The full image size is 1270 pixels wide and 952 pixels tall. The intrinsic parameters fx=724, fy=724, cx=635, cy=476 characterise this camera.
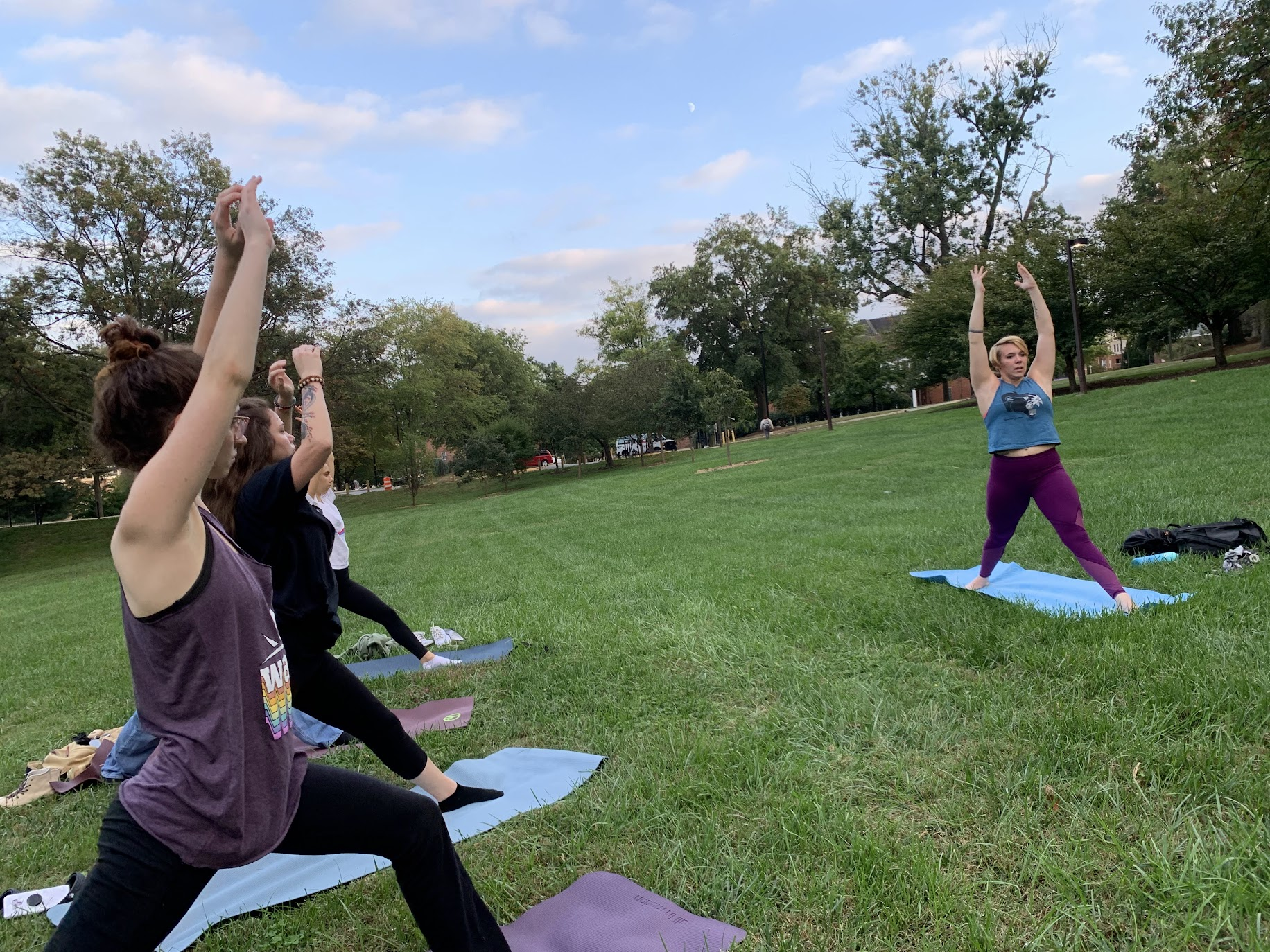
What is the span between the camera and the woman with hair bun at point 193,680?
1.41 meters

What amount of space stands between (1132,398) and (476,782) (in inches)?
951

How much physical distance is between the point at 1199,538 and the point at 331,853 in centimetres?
633

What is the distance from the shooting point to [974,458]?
16812 mm

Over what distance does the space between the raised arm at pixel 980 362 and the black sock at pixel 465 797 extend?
4.07m

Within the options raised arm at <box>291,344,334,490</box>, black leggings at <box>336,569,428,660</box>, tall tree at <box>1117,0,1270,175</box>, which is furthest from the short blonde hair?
tall tree at <box>1117,0,1270,175</box>

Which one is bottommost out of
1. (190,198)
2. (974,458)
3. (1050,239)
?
(974,458)

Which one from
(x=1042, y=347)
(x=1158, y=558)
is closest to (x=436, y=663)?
(x=1042, y=347)

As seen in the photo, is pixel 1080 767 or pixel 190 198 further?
pixel 190 198

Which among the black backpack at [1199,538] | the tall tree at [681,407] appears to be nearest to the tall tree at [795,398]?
the tall tree at [681,407]

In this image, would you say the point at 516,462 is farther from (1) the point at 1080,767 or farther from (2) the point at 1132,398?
(1) the point at 1080,767

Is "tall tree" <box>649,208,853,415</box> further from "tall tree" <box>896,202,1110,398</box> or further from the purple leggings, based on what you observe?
the purple leggings

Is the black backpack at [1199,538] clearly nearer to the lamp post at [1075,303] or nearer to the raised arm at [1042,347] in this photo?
the raised arm at [1042,347]

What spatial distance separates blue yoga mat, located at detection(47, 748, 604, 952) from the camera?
2.63 meters

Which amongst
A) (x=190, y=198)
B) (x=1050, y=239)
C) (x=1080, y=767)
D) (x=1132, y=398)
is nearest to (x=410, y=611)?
(x=1080, y=767)
